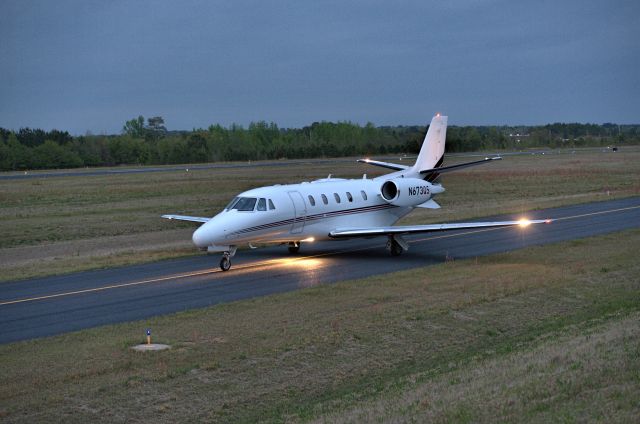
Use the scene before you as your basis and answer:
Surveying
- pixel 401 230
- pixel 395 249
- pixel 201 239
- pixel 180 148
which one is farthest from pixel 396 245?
pixel 180 148

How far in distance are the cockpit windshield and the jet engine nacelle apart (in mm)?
6299

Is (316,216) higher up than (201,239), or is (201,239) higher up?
(316,216)

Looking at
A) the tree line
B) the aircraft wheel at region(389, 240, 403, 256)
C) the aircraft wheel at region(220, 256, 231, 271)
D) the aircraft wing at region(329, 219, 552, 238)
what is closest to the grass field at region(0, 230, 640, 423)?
the aircraft wheel at region(220, 256, 231, 271)

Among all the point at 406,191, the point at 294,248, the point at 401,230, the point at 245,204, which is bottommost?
the point at 294,248

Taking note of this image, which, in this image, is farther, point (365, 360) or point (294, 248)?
point (294, 248)

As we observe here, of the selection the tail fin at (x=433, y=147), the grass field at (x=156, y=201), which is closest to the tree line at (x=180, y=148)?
the grass field at (x=156, y=201)

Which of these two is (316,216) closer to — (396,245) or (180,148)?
(396,245)

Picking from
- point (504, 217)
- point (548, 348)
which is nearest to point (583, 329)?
point (548, 348)

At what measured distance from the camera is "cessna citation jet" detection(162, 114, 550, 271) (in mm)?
26750

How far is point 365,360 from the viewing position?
53.4 feet

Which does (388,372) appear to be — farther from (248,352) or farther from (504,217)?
(504,217)

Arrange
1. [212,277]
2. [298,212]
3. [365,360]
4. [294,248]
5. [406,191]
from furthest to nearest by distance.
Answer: [406,191] < [294,248] < [298,212] < [212,277] < [365,360]

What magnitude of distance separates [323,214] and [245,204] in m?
3.14

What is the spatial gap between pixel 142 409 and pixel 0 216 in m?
37.9
